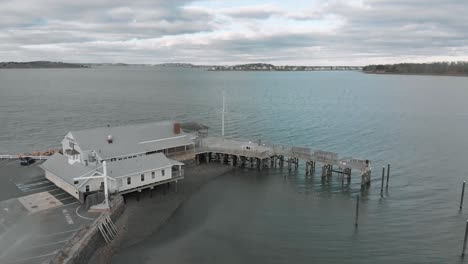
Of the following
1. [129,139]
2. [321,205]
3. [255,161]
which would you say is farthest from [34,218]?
[255,161]

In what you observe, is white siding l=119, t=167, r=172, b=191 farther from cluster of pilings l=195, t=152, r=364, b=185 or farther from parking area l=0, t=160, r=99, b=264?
cluster of pilings l=195, t=152, r=364, b=185

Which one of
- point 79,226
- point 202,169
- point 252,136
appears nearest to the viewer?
point 79,226

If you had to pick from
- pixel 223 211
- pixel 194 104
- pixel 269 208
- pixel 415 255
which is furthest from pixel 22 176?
pixel 194 104

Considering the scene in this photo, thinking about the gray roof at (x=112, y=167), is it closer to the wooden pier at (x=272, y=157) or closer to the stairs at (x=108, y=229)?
the stairs at (x=108, y=229)

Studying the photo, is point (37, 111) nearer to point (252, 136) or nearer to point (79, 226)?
point (252, 136)

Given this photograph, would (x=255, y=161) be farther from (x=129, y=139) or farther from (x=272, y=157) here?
(x=129, y=139)

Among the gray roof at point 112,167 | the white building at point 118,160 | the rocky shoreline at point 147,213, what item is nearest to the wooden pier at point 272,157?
the white building at point 118,160

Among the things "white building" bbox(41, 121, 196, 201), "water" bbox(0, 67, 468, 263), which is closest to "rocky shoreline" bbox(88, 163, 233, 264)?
"water" bbox(0, 67, 468, 263)
